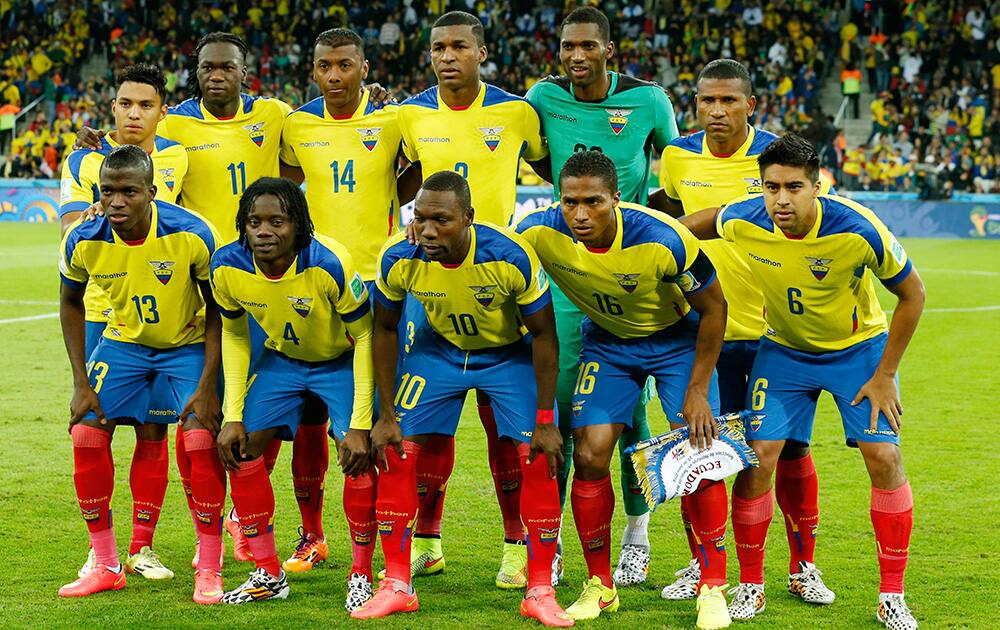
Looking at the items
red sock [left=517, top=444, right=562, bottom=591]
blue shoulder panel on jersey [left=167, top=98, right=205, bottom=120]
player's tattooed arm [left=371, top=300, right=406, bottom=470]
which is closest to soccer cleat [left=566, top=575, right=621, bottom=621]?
red sock [left=517, top=444, right=562, bottom=591]

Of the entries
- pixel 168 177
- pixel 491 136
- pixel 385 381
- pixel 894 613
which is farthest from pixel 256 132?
pixel 894 613

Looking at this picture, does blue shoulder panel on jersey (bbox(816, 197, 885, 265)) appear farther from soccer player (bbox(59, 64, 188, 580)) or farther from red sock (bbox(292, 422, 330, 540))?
soccer player (bbox(59, 64, 188, 580))

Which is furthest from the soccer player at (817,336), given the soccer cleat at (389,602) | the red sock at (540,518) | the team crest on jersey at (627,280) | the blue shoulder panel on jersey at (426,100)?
the blue shoulder panel on jersey at (426,100)

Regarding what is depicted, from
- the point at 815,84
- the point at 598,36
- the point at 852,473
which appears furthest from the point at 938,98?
the point at 598,36

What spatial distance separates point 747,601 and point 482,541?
1.81 metres

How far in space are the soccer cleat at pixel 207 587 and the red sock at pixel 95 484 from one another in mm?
491

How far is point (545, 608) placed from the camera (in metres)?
5.55

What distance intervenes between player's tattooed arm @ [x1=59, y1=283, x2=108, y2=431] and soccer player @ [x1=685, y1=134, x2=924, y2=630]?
3.01m

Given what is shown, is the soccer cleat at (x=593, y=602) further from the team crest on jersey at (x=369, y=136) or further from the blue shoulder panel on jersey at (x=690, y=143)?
the team crest on jersey at (x=369, y=136)

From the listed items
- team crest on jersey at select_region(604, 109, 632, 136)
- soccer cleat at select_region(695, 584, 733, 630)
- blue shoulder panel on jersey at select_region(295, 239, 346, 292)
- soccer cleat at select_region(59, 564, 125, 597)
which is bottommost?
soccer cleat at select_region(59, 564, 125, 597)

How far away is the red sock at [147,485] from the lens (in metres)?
6.19

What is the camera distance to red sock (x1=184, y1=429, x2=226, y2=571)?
5855 millimetres

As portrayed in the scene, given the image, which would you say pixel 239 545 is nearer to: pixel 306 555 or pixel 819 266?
pixel 306 555

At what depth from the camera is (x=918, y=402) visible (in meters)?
10.8
